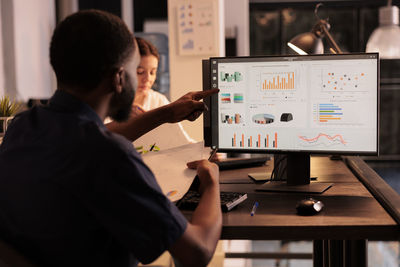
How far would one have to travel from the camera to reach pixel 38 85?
4156mm

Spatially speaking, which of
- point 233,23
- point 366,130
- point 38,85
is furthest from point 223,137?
point 233,23

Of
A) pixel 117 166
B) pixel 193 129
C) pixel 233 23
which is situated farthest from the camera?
pixel 233 23

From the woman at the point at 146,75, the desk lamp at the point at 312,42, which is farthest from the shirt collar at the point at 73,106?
→ the woman at the point at 146,75

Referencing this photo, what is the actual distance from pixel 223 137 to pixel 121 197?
81cm

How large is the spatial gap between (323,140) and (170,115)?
0.49m

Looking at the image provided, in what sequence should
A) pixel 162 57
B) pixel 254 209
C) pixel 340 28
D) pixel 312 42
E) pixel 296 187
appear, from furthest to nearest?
pixel 340 28 → pixel 162 57 → pixel 312 42 → pixel 296 187 → pixel 254 209

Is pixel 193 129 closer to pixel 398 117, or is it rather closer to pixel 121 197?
pixel 121 197

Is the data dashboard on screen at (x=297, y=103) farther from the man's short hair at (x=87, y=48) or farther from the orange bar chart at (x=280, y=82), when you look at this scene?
the man's short hair at (x=87, y=48)

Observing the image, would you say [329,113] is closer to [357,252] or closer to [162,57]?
[357,252]

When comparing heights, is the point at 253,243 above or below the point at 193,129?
below

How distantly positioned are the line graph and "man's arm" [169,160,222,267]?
1.41 feet

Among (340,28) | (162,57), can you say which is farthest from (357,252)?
(340,28)

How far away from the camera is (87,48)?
97cm

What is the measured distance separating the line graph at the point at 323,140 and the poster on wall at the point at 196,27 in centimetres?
231
